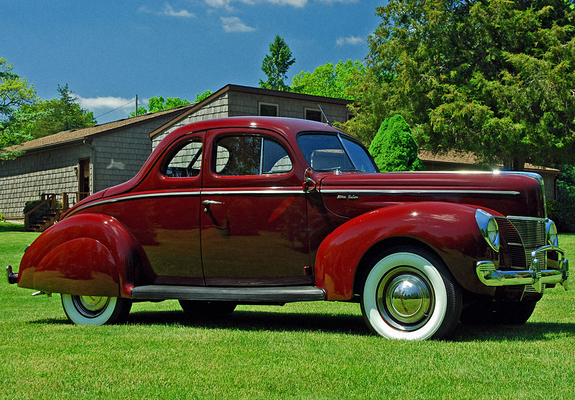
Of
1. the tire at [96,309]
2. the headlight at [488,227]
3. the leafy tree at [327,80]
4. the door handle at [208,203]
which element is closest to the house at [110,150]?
the tire at [96,309]

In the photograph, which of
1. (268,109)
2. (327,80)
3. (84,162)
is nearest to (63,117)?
(327,80)

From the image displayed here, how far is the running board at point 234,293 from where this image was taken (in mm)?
5480

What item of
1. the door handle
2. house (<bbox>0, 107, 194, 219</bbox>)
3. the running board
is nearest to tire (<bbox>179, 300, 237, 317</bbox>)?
the running board

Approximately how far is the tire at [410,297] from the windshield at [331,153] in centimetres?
121

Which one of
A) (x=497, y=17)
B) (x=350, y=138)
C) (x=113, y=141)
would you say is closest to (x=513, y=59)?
(x=497, y=17)

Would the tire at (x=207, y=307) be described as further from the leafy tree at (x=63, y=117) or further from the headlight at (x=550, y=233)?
the leafy tree at (x=63, y=117)

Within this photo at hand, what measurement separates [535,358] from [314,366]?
61.9 inches

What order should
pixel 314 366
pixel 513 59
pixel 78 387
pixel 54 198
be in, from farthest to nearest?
pixel 54 198 < pixel 513 59 < pixel 314 366 < pixel 78 387

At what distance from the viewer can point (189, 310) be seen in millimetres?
7578

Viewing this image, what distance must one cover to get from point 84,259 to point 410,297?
344 centimetres

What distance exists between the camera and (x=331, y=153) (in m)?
6.16

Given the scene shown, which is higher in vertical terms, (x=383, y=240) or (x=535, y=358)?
(x=383, y=240)

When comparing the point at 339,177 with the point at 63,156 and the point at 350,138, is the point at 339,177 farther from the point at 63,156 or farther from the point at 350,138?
the point at 63,156

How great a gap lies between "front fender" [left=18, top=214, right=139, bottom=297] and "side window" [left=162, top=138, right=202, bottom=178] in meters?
0.80
